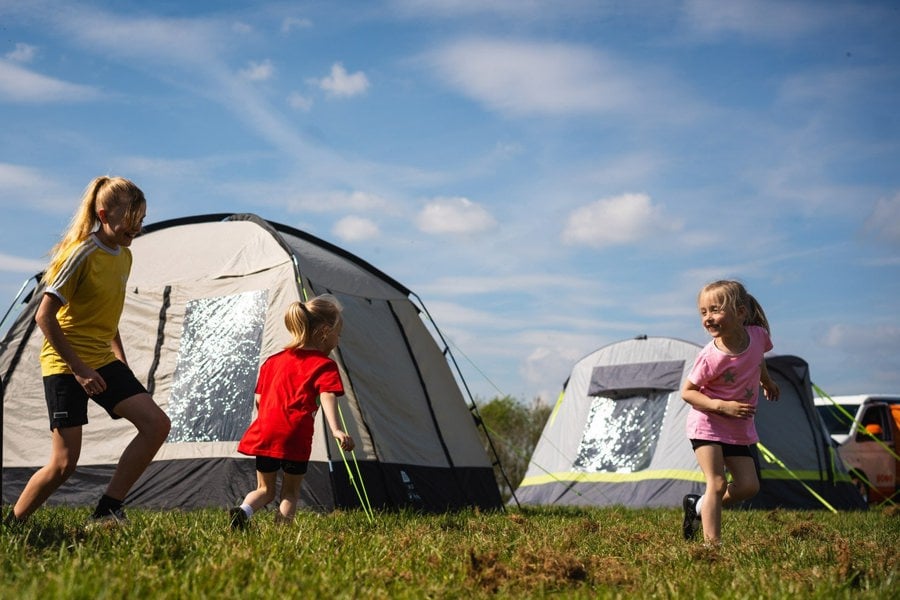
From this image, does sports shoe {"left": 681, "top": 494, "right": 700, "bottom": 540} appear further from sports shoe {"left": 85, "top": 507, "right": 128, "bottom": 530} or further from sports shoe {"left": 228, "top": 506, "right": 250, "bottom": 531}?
sports shoe {"left": 85, "top": 507, "right": 128, "bottom": 530}

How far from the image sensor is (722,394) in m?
5.14

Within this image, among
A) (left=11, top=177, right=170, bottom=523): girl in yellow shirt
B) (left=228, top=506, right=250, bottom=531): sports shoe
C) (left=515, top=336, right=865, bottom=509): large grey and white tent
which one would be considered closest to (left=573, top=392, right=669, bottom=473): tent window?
(left=515, top=336, right=865, bottom=509): large grey and white tent

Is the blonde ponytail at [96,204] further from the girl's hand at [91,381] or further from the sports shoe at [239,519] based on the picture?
the sports shoe at [239,519]

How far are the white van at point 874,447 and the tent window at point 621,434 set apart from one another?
3.09 m

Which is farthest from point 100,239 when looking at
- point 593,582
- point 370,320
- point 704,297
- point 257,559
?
point 370,320

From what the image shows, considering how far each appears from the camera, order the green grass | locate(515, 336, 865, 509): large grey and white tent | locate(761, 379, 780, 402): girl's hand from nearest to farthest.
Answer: the green grass < locate(761, 379, 780, 402): girl's hand < locate(515, 336, 865, 509): large grey and white tent

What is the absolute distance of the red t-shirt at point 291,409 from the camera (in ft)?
16.8

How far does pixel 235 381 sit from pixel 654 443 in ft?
19.0

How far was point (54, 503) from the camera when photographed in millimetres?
7637

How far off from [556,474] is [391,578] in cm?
918

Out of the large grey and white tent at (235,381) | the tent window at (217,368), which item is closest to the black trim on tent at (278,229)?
the large grey and white tent at (235,381)

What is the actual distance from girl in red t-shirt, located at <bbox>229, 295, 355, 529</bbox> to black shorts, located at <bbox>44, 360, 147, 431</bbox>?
807 mm

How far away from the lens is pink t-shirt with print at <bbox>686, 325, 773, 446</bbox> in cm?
509

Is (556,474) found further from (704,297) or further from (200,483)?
(704,297)
